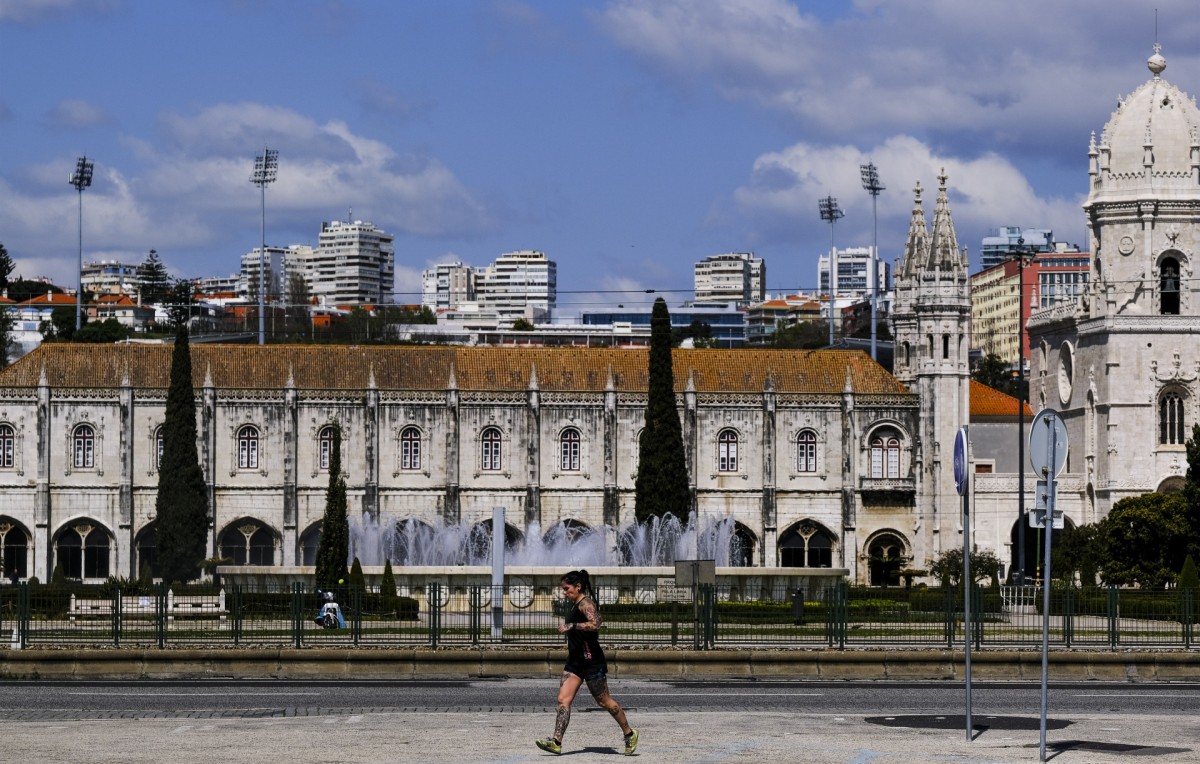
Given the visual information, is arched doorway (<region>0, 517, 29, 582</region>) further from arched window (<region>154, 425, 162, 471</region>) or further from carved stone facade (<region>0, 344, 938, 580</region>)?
arched window (<region>154, 425, 162, 471</region>)

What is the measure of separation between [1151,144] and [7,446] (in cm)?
4523

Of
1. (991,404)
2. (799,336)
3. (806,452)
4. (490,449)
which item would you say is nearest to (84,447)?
(490,449)

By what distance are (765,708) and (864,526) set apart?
53.2 metres

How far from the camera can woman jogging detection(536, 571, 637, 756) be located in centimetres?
2362

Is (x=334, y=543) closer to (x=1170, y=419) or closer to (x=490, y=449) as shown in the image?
(x=490, y=449)

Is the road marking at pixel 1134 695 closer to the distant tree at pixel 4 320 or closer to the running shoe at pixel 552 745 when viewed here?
the running shoe at pixel 552 745

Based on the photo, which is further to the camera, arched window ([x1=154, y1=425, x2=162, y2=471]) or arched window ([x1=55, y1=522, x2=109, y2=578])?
arched window ([x1=154, y1=425, x2=162, y2=471])

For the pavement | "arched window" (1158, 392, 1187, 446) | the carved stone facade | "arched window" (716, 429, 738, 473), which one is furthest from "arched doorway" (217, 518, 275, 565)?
the pavement

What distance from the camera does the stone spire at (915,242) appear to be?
289 ft

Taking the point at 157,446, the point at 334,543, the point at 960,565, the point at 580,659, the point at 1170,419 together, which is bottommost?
the point at 960,565

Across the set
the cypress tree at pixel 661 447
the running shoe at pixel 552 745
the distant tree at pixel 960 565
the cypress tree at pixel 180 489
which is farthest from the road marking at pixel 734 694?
the cypress tree at pixel 180 489

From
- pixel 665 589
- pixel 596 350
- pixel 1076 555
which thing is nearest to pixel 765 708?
pixel 665 589

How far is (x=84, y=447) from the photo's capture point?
264ft

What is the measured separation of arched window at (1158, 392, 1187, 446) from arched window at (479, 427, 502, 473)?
82.8 ft
